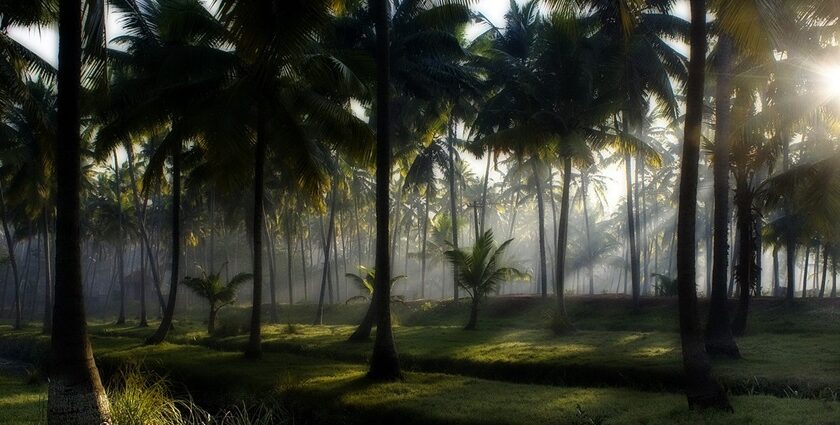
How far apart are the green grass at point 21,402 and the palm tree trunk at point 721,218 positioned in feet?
42.0

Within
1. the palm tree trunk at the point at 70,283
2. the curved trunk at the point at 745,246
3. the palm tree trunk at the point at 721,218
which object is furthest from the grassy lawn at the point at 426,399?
the curved trunk at the point at 745,246

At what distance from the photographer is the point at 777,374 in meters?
11.8

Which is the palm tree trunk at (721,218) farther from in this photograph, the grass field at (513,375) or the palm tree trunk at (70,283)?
the palm tree trunk at (70,283)

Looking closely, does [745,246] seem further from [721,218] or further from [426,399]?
[426,399]

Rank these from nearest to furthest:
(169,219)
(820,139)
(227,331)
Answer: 1. (227,331)
2. (820,139)
3. (169,219)

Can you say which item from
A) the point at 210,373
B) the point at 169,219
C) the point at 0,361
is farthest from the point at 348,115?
the point at 169,219

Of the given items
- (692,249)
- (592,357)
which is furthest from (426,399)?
(592,357)

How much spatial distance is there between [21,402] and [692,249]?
10.9 metres

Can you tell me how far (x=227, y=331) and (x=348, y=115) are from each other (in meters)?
12.0

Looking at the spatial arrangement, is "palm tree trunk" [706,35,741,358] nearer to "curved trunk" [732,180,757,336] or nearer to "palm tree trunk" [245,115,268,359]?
"curved trunk" [732,180,757,336]

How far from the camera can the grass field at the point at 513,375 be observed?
31.0 feet

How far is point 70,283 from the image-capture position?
803cm

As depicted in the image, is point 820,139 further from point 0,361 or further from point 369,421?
point 0,361

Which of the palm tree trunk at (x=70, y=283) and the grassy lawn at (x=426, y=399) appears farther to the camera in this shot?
the grassy lawn at (x=426, y=399)
